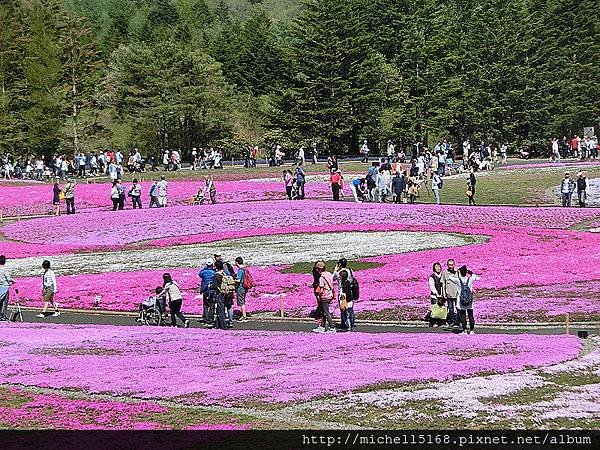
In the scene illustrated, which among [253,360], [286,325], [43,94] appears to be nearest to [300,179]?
[286,325]

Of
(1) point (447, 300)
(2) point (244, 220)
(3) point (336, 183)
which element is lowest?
(1) point (447, 300)

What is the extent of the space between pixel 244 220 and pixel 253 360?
35969 mm

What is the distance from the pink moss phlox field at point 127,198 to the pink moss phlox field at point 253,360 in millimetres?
44095

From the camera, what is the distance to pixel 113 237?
56000 millimetres

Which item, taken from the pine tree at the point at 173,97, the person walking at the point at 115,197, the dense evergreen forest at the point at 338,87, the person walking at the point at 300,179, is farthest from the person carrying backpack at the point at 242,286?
the pine tree at the point at 173,97

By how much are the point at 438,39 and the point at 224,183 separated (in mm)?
49228

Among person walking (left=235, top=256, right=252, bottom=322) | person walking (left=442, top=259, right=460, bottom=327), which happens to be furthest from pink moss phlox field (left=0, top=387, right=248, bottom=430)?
person walking (left=235, top=256, right=252, bottom=322)

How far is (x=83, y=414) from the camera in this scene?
18.4 m

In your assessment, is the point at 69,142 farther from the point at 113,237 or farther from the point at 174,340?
the point at 174,340

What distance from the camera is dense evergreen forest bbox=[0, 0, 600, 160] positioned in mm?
111062

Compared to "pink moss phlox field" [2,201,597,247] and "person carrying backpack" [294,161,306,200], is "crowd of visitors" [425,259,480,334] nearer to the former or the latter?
"pink moss phlox field" [2,201,597,247]

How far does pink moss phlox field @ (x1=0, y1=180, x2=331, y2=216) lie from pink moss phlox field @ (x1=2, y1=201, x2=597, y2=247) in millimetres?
7235

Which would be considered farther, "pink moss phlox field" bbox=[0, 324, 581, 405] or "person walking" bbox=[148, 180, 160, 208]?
"person walking" bbox=[148, 180, 160, 208]

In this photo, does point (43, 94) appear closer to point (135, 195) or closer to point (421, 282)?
point (135, 195)
